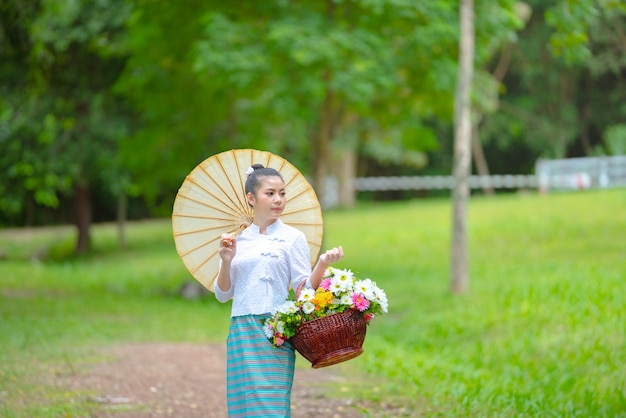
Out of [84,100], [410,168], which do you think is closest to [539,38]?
[410,168]

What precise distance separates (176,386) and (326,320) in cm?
492

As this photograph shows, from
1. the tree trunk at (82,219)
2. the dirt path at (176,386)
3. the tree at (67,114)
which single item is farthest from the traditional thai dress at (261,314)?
the tree trunk at (82,219)

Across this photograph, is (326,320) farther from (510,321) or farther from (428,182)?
(428,182)

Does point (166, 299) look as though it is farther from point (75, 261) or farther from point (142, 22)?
point (75, 261)

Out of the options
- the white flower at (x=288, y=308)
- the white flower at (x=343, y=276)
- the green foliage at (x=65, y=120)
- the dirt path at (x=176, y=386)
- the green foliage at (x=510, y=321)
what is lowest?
the dirt path at (x=176, y=386)

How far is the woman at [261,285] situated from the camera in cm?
548

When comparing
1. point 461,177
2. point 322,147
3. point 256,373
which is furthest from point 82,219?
point 256,373

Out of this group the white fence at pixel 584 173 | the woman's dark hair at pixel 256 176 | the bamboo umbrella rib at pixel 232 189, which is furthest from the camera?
the white fence at pixel 584 173

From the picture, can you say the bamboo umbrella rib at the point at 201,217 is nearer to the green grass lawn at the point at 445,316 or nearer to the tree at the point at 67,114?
the green grass lawn at the point at 445,316

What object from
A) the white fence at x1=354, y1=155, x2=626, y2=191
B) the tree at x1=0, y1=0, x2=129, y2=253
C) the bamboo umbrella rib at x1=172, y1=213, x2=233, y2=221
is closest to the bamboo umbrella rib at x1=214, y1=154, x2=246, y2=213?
the bamboo umbrella rib at x1=172, y1=213, x2=233, y2=221

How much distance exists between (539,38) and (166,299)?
2539 centimetres

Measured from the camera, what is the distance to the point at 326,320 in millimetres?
5332

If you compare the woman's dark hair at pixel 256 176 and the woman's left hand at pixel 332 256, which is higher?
the woman's dark hair at pixel 256 176

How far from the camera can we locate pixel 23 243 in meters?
35.3
